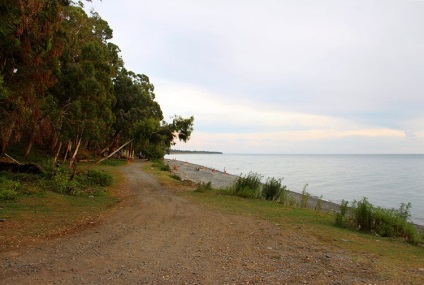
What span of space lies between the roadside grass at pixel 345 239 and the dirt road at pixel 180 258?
299mm

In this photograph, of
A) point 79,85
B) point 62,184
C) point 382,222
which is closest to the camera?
point 382,222

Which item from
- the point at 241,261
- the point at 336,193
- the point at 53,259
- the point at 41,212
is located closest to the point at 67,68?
the point at 41,212

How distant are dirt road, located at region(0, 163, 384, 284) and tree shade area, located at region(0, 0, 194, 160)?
4730mm

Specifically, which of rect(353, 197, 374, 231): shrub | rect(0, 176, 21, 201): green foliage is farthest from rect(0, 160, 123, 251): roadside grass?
rect(353, 197, 374, 231): shrub

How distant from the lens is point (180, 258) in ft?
19.0

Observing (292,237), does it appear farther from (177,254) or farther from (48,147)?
(48,147)

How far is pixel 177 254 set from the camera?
604 cm

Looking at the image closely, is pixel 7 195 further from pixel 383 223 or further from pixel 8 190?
pixel 383 223

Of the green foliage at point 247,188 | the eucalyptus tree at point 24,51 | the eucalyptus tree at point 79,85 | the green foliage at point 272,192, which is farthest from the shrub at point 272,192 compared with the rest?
the eucalyptus tree at point 24,51

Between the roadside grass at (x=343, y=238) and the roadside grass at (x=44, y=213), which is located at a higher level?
the roadside grass at (x=343, y=238)

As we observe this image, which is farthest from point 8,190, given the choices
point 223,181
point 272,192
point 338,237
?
point 223,181

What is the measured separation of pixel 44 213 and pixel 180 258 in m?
5.71

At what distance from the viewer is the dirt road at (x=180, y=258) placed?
477 cm

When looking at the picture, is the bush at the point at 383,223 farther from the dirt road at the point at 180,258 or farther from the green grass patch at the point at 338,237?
the dirt road at the point at 180,258
